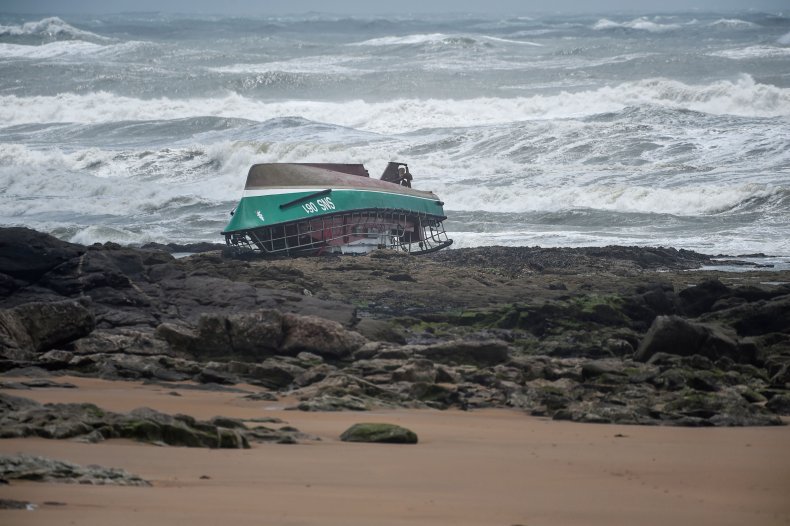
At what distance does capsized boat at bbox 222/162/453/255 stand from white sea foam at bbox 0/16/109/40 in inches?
2971

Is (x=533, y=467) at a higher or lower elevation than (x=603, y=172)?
higher

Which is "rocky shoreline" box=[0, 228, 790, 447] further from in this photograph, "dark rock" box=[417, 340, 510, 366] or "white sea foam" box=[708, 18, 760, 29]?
"white sea foam" box=[708, 18, 760, 29]

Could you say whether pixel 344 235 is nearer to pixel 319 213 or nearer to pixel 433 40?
pixel 319 213

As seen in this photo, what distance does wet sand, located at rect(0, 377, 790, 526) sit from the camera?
7.17 m

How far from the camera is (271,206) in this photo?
2669 cm

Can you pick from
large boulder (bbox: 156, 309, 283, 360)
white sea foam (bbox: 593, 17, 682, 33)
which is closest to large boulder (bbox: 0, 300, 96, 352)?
large boulder (bbox: 156, 309, 283, 360)

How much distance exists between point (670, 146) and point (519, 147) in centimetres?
553

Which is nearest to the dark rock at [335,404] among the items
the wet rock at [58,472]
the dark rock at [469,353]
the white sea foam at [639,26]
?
the dark rock at [469,353]

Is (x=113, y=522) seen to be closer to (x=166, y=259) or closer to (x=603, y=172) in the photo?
(x=166, y=259)

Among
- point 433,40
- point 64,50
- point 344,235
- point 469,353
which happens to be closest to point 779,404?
point 469,353

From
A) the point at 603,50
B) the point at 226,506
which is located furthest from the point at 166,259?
the point at 603,50

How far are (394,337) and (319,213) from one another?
10.6m

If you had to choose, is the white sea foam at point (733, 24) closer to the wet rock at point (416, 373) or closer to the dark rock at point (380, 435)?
the wet rock at point (416, 373)

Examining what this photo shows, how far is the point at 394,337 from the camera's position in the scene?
656 inches
